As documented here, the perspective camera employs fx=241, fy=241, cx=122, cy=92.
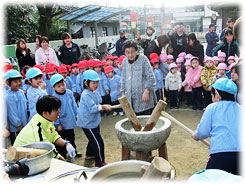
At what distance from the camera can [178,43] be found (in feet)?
24.5

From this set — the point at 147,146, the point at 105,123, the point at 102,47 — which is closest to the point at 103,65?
the point at 105,123

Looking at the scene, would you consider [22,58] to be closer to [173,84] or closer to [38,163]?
[173,84]

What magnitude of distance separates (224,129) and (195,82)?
3771mm

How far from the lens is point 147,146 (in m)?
2.70

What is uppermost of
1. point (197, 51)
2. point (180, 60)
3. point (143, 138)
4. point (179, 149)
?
point (197, 51)

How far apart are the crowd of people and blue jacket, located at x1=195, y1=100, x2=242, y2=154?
74mm

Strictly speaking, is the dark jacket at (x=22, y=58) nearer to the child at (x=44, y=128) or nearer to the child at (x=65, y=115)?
the child at (x=65, y=115)

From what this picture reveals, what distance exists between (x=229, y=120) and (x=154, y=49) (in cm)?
538

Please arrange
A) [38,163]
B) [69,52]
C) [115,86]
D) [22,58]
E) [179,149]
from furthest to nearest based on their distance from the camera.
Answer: [69,52], [22,58], [115,86], [179,149], [38,163]

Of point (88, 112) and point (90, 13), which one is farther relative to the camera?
point (90, 13)

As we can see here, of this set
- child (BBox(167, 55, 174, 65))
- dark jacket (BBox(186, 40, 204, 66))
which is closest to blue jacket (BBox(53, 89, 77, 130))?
child (BBox(167, 55, 174, 65))

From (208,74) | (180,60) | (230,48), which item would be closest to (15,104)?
(208,74)

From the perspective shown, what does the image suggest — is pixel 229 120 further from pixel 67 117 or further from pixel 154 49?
pixel 154 49

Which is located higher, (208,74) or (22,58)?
(22,58)
